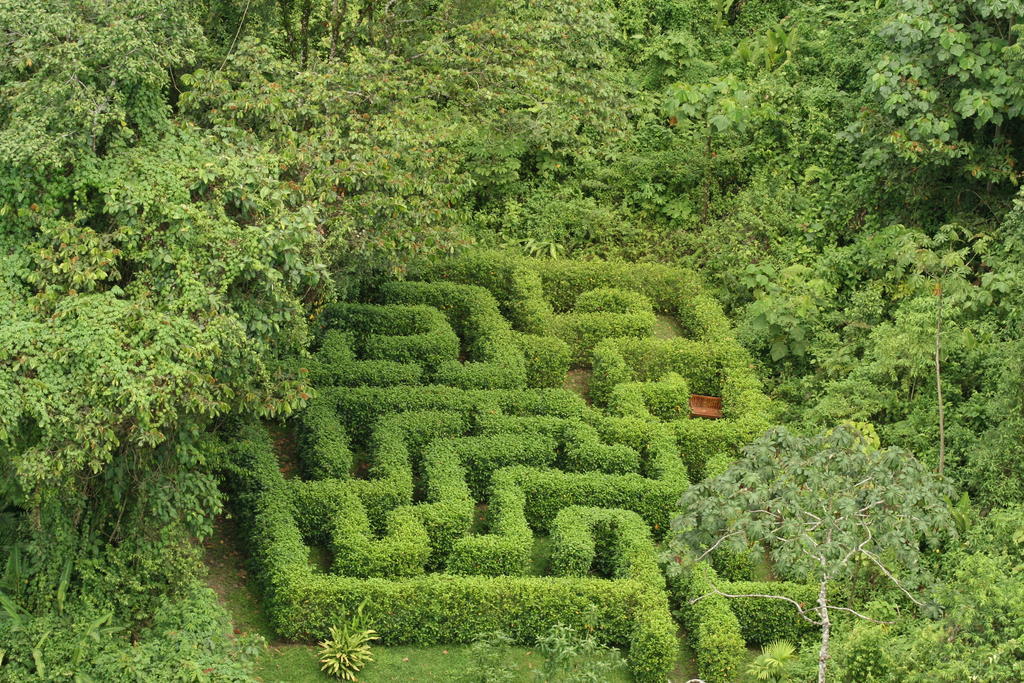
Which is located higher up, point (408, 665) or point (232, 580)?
point (232, 580)

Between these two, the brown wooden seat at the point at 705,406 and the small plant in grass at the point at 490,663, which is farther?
the brown wooden seat at the point at 705,406

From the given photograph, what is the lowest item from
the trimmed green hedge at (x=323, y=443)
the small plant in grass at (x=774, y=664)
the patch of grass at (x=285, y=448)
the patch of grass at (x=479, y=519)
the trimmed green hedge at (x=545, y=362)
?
the small plant in grass at (x=774, y=664)

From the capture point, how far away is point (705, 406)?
1920 centimetres

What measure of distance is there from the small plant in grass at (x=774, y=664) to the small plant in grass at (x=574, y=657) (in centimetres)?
155

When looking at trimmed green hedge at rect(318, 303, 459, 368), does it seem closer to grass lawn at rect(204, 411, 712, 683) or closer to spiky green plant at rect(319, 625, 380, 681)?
grass lawn at rect(204, 411, 712, 683)

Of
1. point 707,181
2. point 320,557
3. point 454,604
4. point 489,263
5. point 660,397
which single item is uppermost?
point 707,181

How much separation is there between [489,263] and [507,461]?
18.7 feet

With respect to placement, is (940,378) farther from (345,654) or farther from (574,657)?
(345,654)

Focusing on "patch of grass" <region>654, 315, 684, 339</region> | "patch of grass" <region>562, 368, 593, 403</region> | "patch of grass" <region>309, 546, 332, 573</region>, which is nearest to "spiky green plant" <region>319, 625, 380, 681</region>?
"patch of grass" <region>309, 546, 332, 573</region>

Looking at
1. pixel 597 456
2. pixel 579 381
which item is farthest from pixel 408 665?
pixel 579 381

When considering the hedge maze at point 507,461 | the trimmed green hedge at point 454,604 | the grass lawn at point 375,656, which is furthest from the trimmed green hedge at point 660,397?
the grass lawn at point 375,656

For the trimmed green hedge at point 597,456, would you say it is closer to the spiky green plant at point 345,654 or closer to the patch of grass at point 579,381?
the patch of grass at point 579,381

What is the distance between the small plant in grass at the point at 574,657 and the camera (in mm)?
12734

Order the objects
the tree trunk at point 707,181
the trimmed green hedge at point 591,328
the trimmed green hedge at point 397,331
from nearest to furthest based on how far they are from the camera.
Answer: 1. the trimmed green hedge at point 397,331
2. the trimmed green hedge at point 591,328
3. the tree trunk at point 707,181
